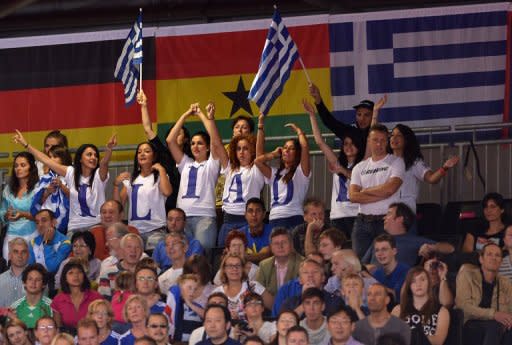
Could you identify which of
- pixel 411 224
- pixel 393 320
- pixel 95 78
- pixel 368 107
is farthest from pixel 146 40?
pixel 393 320

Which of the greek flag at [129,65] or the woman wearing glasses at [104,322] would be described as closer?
the woman wearing glasses at [104,322]

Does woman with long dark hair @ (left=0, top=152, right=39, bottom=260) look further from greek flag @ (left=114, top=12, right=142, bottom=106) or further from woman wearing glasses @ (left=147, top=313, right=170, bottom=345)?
woman wearing glasses @ (left=147, top=313, right=170, bottom=345)

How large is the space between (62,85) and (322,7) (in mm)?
3955

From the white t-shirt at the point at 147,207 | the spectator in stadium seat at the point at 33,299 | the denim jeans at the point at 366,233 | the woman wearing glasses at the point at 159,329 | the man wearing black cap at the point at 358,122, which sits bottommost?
the woman wearing glasses at the point at 159,329

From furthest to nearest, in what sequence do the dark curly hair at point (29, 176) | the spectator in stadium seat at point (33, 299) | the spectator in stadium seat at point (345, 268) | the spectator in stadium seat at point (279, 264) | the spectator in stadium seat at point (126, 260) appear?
1. the dark curly hair at point (29, 176)
2. the spectator in stadium seat at point (126, 260)
3. the spectator in stadium seat at point (33, 299)
4. the spectator in stadium seat at point (279, 264)
5. the spectator in stadium seat at point (345, 268)

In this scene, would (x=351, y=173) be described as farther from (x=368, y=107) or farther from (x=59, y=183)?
(x=59, y=183)

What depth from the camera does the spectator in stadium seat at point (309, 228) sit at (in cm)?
1389

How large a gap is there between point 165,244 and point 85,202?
66.0 inches

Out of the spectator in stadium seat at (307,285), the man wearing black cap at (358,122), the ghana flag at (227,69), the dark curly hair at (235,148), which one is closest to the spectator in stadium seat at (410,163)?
the man wearing black cap at (358,122)

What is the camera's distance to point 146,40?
18.0m

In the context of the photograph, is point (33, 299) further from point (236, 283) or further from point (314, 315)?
point (314, 315)

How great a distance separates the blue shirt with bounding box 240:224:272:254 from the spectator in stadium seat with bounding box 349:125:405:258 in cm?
85

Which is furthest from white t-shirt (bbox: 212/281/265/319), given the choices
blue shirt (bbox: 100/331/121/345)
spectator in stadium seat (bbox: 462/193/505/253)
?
spectator in stadium seat (bbox: 462/193/505/253)

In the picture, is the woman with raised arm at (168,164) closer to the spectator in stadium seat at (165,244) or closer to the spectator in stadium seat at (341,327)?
the spectator in stadium seat at (165,244)
